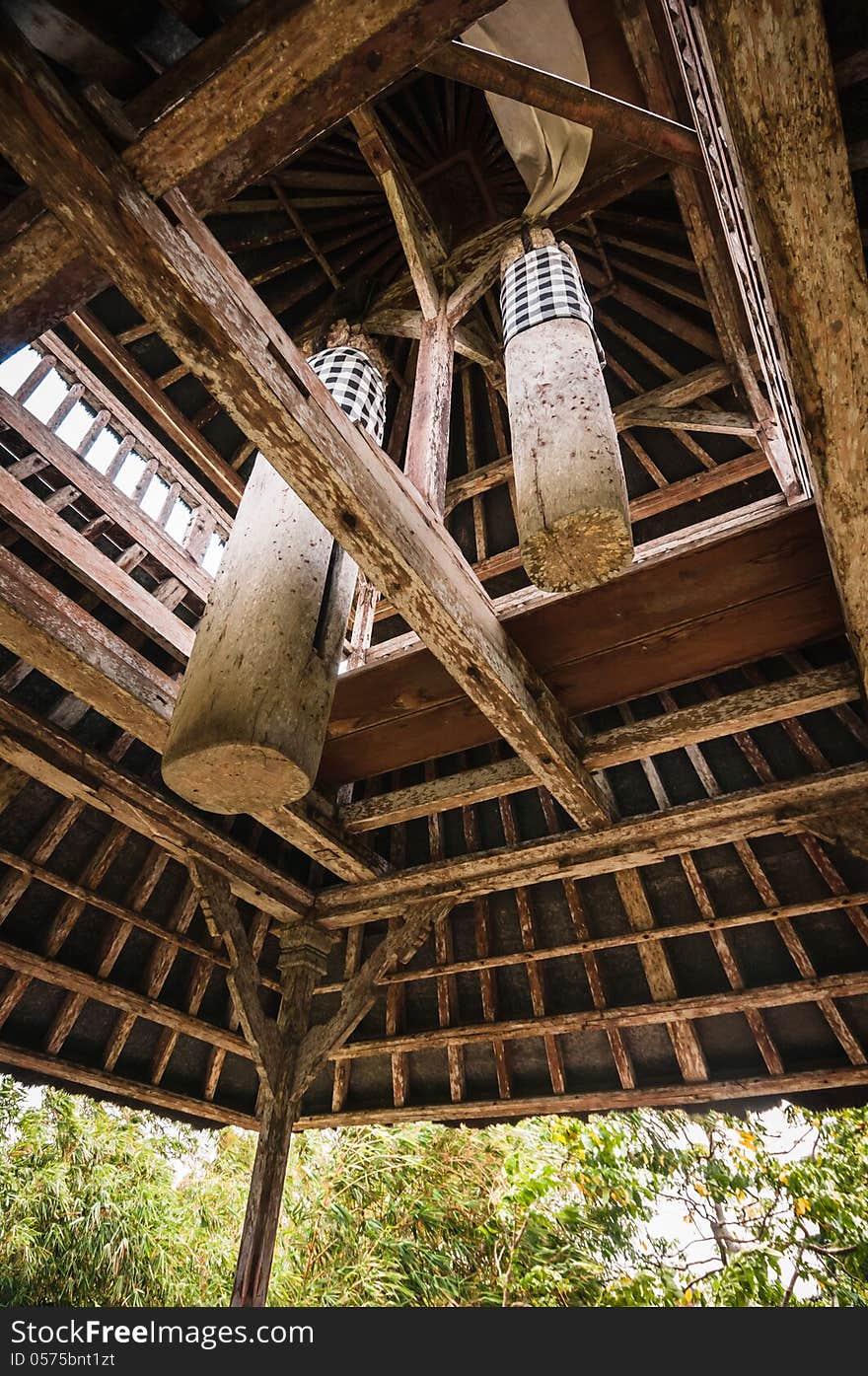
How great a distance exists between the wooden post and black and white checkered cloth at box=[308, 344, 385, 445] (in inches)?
46.3

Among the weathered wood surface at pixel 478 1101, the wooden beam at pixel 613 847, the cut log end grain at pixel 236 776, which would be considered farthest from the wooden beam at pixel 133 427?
the weathered wood surface at pixel 478 1101

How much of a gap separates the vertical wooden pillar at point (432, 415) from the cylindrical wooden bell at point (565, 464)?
0.58m

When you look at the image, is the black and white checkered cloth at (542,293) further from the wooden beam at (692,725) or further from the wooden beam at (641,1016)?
the wooden beam at (641,1016)

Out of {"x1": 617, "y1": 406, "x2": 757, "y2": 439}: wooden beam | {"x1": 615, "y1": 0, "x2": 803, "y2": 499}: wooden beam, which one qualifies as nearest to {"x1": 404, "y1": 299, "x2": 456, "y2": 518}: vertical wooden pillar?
{"x1": 615, "y1": 0, "x2": 803, "y2": 499}: wooden beam

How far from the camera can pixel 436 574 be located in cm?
281

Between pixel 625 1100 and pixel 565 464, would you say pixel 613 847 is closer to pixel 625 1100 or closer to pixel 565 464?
pixel 625 1100

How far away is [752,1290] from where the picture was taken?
18.3ft

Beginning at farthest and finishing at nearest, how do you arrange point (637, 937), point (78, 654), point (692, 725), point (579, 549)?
point (637, 937)
point (692, 725)
point (78, 654)
point (579, 549)

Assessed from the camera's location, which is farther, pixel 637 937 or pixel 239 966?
pixel 637 937

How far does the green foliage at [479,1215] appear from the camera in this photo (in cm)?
576

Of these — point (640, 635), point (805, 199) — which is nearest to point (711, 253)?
point (640, 635)

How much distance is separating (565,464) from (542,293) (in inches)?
59.0

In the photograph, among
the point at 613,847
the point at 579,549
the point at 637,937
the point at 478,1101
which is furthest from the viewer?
the point at 478,1101

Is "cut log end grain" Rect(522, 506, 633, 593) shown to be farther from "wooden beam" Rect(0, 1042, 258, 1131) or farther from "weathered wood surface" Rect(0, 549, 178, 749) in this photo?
"wooden beam" Rect(0, 1042, 258, 1131)
